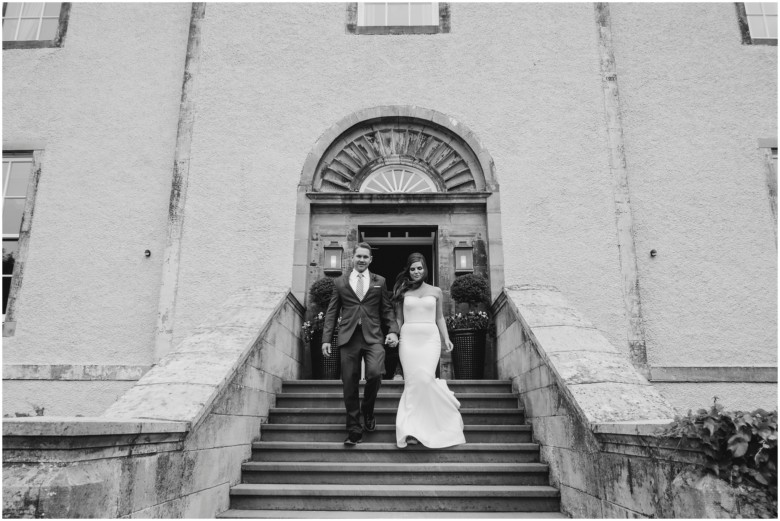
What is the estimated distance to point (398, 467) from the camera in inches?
172

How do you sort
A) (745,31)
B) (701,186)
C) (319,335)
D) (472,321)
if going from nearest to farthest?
(472,321)
(319,335)
(701,186)
(745,31)

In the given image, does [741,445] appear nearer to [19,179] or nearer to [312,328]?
[312,328]

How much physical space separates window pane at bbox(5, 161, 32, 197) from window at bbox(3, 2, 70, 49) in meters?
2.19

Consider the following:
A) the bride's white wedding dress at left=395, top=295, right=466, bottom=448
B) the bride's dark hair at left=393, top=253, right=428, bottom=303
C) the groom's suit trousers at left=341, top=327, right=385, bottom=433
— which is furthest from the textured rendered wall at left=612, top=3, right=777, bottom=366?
the groom's suit trousers at left=341, top=327, right=385, bottom=433

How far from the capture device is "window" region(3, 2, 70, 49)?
9000 millimetres

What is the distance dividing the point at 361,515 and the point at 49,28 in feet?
32.2

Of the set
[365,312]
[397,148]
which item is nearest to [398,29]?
[397,148]

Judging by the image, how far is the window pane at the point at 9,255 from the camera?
26.5 feet

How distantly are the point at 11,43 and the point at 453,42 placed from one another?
7603 mm

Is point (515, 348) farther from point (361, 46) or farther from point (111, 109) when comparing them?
point (111, 109)

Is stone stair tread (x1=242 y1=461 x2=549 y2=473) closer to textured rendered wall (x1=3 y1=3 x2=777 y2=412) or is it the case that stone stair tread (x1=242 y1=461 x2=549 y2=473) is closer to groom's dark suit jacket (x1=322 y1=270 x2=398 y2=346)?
groom's dark suit jacket (x1=322 y1=270 x2=398 y2=346)

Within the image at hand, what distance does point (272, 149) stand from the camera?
8227mm

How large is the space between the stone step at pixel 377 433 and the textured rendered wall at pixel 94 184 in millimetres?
3539

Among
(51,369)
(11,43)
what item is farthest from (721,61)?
(11,43)
